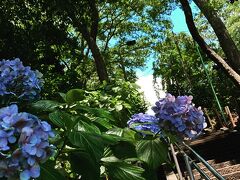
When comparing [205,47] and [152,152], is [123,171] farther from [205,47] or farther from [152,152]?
[205,47]

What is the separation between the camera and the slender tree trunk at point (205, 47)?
10133mm

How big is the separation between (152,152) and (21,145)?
0.82 metres

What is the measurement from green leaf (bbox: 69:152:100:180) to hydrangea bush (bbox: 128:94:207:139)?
0.47 meters

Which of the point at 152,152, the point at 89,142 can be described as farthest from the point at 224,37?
the point at 89,142

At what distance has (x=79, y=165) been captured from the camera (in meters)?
1.70

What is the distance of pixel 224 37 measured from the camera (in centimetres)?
1092

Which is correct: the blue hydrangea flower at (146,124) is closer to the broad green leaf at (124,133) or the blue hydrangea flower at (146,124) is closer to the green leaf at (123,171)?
the broad green leaf at (124,133)

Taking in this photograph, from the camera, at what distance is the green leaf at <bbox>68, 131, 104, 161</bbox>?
1.59 meters

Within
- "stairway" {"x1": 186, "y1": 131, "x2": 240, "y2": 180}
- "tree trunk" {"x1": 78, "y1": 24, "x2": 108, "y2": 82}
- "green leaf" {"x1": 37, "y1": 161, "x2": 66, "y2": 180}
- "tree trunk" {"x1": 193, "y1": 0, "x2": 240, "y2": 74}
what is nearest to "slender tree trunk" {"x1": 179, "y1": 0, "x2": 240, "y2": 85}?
"tree trunk" {"x1": 193, "y1": 0, "x2": 240, "y2": 74}

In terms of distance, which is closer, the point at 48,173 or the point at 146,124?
the point at 48,173

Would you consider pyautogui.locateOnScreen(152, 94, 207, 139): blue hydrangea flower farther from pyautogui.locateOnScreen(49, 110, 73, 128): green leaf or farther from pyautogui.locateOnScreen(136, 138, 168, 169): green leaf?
pyautogui.locateOnScreen(49, 110, 73, 128): green leaf

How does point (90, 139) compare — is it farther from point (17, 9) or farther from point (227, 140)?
point (227, 140)

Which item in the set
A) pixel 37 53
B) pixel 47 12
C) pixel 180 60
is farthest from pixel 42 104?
pixel 180 60

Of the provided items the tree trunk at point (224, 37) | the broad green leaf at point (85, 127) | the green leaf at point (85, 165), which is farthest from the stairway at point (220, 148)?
the green leaf at point (85, 165)
